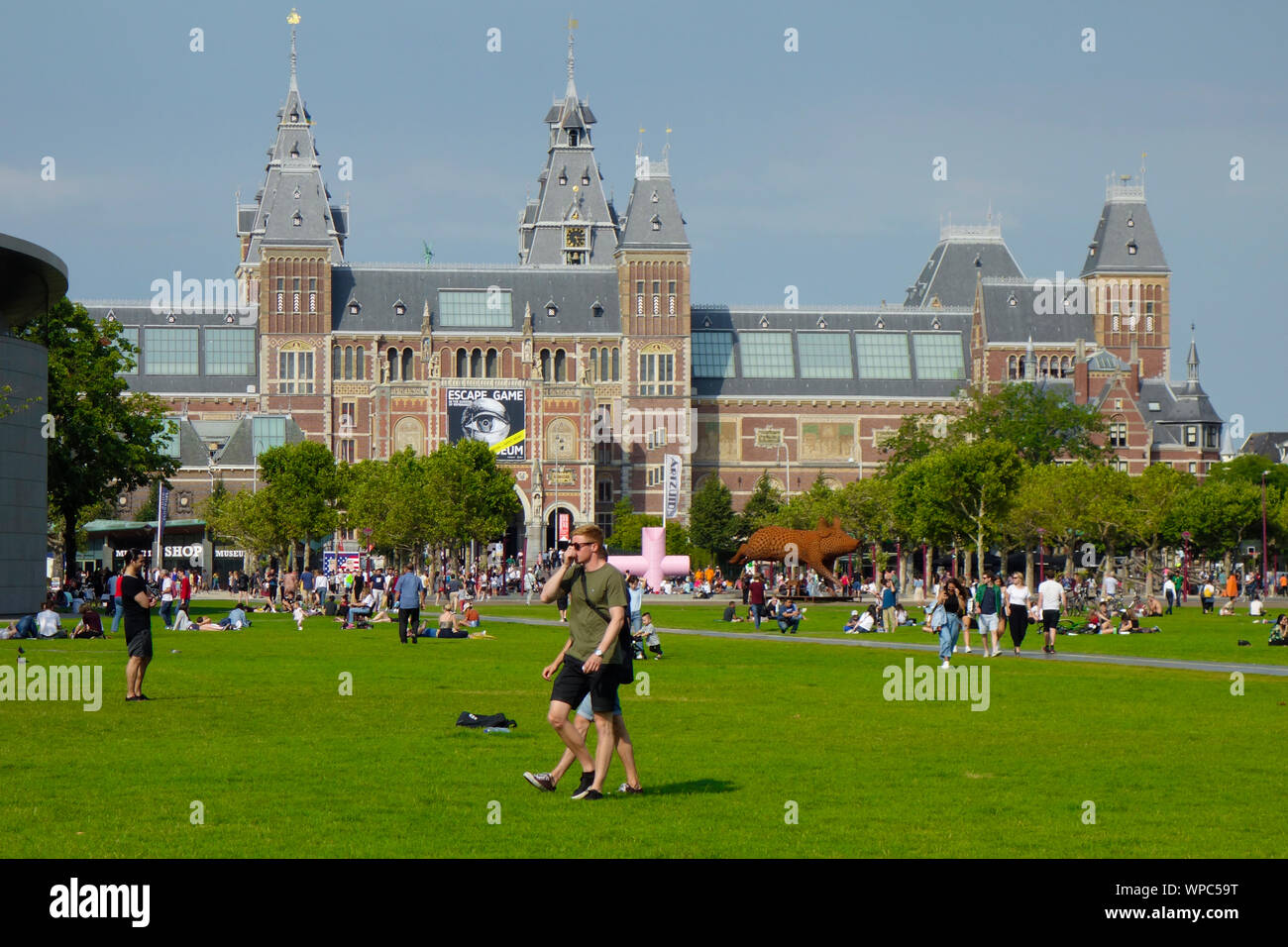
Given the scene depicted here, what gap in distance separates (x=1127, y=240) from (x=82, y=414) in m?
99.5

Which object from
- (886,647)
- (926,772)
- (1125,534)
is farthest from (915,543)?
(926,772)

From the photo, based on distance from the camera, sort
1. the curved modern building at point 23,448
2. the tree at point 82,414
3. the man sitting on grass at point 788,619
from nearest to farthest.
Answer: the curved modern building at point 23,448
the man sitting on grass at point 788,619
the tree at point 82,414

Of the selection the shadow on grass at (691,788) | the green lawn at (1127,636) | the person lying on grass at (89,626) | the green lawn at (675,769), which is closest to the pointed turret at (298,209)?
the green lawn at (1127,636)

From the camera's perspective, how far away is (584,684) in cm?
1578

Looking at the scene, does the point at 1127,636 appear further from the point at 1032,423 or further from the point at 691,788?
the point at 1032,423

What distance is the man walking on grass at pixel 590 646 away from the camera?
1555 cm

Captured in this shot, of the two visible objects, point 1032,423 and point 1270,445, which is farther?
point 1270,445

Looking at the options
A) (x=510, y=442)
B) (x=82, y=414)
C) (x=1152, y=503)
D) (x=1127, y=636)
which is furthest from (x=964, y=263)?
(x=1127, y=636)

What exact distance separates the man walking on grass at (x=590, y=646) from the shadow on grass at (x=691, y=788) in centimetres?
63

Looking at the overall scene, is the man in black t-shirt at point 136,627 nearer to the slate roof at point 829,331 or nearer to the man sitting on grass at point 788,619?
the man sitting on grass at point 788,619

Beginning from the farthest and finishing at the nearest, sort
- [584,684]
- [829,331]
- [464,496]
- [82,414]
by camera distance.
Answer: [829,331] → [464,496] → [82,414] → [584,684]

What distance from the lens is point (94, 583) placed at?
206 ft
